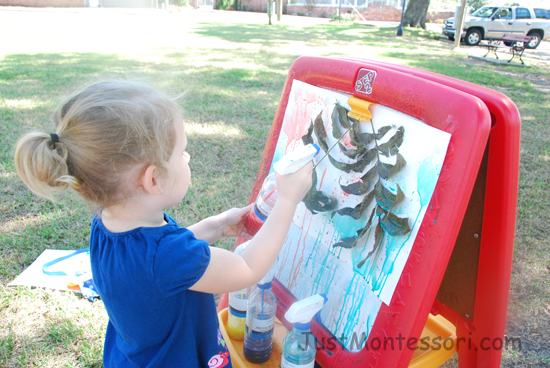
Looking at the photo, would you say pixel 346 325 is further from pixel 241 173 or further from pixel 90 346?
pixel 241 173

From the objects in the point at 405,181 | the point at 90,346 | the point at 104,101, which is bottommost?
the point at 90,346

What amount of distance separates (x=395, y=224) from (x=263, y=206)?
53 cm

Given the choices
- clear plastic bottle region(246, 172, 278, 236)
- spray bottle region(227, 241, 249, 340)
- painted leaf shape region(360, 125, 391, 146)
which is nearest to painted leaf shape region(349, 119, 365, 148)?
painted leaf shape region(360, 125, 391, 146)

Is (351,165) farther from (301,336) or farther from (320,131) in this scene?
(301,336)

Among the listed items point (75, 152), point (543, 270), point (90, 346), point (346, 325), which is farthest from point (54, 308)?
point (543, 270)

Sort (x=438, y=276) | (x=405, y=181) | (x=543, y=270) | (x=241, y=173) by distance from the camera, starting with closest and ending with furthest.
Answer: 1. (x=438, y=276)
2. (x=405, y=181)
3. (x=543, y=270)
4. (x=241, y=173)

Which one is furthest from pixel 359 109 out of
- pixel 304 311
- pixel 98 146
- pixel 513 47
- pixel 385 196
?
pixel 513 47

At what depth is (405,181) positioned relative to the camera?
43.3 inches

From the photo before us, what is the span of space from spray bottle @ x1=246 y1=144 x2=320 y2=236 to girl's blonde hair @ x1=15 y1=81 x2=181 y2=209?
0.35m

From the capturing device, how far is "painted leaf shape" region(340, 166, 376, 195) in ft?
3.92

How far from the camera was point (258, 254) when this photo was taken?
1.12 m

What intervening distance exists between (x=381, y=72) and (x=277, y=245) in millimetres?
598

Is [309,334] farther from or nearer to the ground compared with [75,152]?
nearer to the ground

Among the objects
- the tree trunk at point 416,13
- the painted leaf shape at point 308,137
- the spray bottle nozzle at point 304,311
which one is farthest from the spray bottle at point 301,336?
the tree trunk at point 416,13
